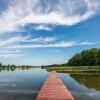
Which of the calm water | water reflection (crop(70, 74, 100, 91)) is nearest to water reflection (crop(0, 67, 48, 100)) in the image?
the calm water

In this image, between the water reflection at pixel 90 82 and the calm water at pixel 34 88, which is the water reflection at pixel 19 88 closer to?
the calm water at pixel 34 88

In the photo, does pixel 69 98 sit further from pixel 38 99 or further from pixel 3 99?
pixel 3 99

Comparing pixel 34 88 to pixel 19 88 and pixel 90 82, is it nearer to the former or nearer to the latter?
pixel 19 88

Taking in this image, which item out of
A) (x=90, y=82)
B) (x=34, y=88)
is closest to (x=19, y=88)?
(x=34, y=88)

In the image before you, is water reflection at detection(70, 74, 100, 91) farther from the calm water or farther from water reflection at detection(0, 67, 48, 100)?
water reflection at detection(0, 67, 48, 100)

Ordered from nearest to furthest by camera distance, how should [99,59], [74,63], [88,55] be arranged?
[99,59]
[88,55]
[74,63]

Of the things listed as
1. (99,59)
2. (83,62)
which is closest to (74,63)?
(83,62)

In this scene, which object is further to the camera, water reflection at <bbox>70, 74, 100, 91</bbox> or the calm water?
water reflection at <bbox>70, 74, 100, 91</bbox>

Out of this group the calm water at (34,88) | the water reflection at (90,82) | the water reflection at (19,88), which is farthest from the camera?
the water reflection at (90,82)

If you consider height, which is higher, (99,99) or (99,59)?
(99,59)

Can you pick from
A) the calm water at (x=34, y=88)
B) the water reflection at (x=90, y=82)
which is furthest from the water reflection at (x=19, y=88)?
the water reflection at (x=90, y=82)

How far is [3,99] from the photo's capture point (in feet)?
73.9

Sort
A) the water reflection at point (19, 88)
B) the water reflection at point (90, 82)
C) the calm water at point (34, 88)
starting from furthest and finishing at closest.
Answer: the water reflection at point (90, 82)
the water reflection at point (19, 88)
the calm water at point (34, 88)

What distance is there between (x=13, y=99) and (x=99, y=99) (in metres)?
6.85
